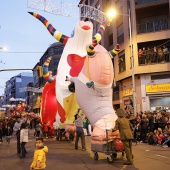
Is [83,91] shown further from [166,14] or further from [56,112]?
[166,14]

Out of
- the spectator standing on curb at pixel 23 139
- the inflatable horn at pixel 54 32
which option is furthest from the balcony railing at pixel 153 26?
the spectator standing on curb at pixel 23 139

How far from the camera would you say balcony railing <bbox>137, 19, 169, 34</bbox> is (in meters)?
24.3

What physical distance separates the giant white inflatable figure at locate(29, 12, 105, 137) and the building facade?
25.2ft

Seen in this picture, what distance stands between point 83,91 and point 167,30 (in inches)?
616

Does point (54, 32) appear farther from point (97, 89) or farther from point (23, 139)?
point (23, 139)

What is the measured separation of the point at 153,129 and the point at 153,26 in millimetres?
12227

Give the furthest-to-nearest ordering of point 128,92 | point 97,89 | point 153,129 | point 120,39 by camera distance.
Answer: point 120,39
point 128,92
point 153,129
point 97,89

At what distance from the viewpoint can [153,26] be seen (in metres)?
24.7

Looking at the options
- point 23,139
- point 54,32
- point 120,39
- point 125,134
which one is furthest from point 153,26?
point 125,134

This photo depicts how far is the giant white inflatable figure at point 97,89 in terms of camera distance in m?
9.61

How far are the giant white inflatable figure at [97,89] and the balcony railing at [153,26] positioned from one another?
15.7 metres

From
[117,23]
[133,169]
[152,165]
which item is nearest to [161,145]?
[152,165]

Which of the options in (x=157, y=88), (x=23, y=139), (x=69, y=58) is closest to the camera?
(x=23, y=139)

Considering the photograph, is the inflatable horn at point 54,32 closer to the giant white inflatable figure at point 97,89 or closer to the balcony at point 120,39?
the giant white inflatable figure at point 97,89
